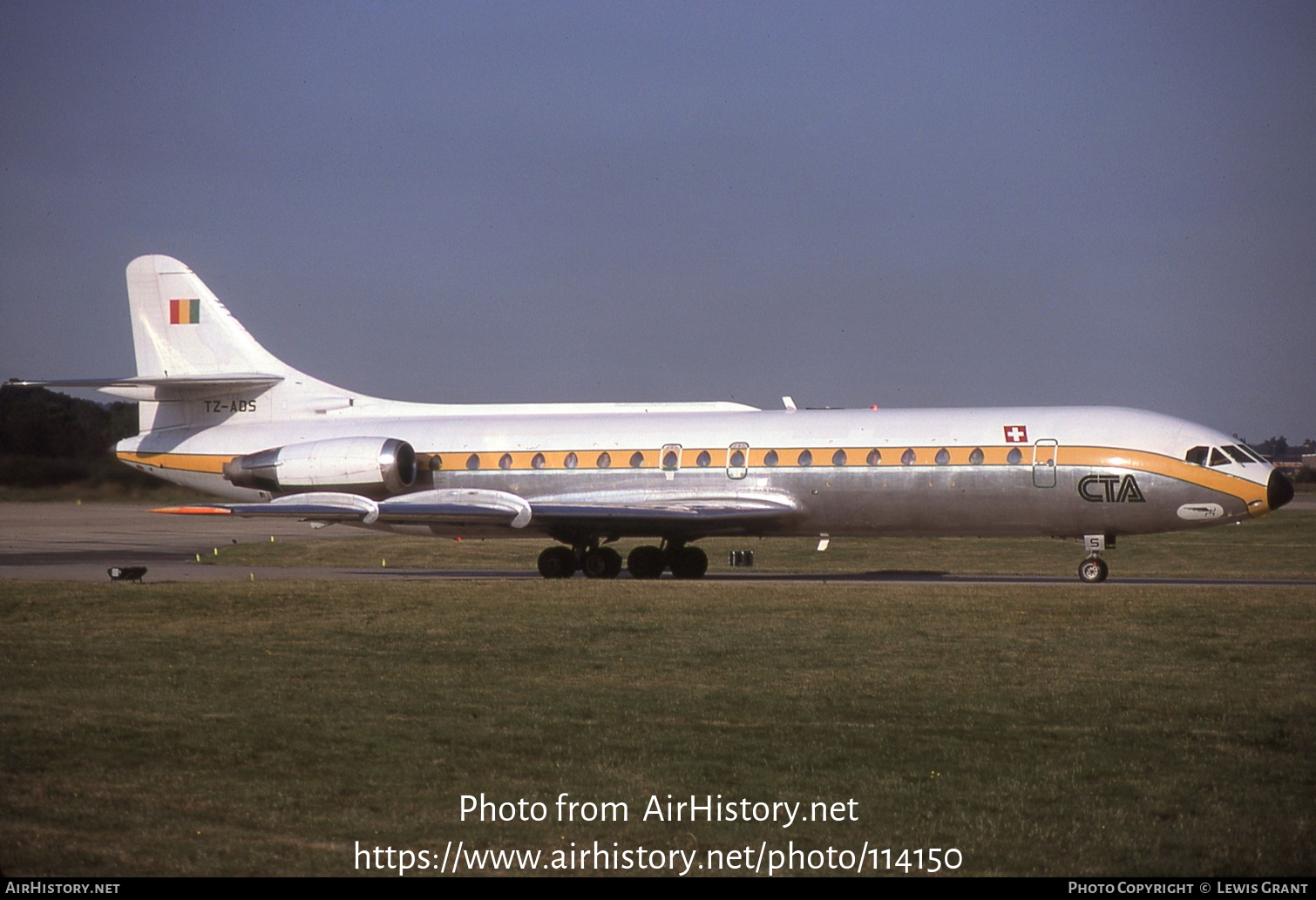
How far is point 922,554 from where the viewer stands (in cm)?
3744

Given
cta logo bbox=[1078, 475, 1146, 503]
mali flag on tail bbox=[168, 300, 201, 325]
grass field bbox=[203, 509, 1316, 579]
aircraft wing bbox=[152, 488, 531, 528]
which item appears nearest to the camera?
cta logo bbox=[1078, 475, 1146, 503]

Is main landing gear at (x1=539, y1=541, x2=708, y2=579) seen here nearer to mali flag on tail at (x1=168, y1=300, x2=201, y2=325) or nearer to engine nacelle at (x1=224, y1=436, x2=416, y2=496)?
engine nacelle at (x1=224, y1=436, x2=416, y2=496)

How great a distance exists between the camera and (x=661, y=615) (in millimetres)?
17969

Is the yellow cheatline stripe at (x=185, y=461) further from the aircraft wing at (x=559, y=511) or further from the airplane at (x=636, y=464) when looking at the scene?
the aircraft wing at (x=559, y=511)

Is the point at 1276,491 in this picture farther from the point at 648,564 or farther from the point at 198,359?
the point at 198,359

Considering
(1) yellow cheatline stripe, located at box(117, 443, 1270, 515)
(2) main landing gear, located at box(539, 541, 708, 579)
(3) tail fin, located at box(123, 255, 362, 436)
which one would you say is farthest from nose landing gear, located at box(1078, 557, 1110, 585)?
(3) tail fin, located at box(123, 255, 362, 436)

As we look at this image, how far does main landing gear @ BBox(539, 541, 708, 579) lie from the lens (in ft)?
96.5

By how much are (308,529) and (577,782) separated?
42.4 metres

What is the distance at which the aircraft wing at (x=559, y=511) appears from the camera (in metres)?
27.9

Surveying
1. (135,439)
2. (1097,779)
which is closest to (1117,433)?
(1097,779)

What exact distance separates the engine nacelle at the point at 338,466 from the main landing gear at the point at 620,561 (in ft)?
12.5

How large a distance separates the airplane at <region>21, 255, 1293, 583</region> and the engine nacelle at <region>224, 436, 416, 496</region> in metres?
0.04

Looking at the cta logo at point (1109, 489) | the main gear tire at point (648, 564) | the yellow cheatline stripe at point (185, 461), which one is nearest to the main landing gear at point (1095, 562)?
the cta logo at point (1109, 489)

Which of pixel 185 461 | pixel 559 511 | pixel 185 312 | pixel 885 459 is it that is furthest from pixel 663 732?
pixel 185 312
